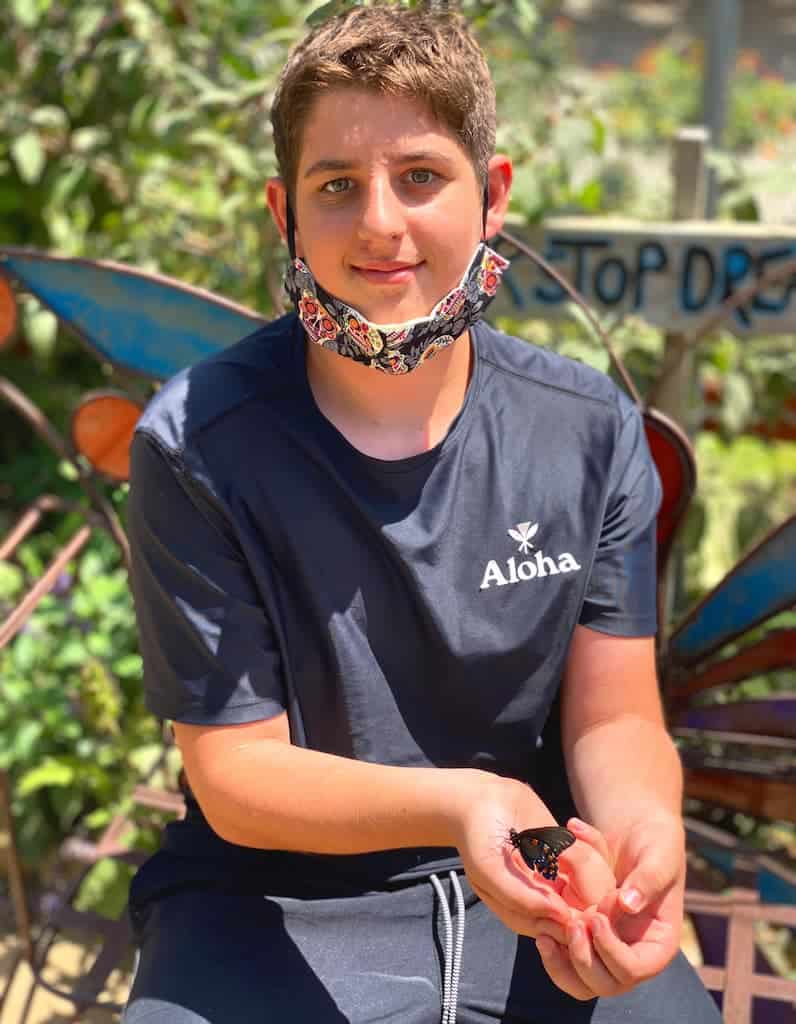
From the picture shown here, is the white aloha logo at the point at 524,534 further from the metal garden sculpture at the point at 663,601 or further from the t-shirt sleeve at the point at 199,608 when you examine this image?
the metal garden sculpture at the point at 663,601

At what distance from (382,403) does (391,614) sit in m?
0.27

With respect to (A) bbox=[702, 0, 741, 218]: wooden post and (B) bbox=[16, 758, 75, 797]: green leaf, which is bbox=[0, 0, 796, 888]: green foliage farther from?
(A) bbox=[702, 0, 741, 218]: wooden post

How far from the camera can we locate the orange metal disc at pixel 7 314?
6.94ft

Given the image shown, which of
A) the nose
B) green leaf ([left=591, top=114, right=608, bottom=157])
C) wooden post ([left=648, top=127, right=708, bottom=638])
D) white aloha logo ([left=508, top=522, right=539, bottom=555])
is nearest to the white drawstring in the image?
white aloha logo ([left=508, top=522, right=539, bottom=555])

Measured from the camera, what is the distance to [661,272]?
2.44m

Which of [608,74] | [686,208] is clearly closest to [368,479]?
[686,208]

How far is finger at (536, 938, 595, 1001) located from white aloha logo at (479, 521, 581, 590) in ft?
1.50

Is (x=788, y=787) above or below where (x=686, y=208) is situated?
below

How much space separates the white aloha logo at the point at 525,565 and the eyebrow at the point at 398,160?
48cm

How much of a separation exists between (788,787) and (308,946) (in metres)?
0.96

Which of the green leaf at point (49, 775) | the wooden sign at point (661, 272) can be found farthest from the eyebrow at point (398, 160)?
the green leaf at point (49, 775)

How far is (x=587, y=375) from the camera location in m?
1.77

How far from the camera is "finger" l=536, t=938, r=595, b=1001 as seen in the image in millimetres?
1377

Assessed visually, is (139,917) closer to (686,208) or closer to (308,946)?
(308,946)
